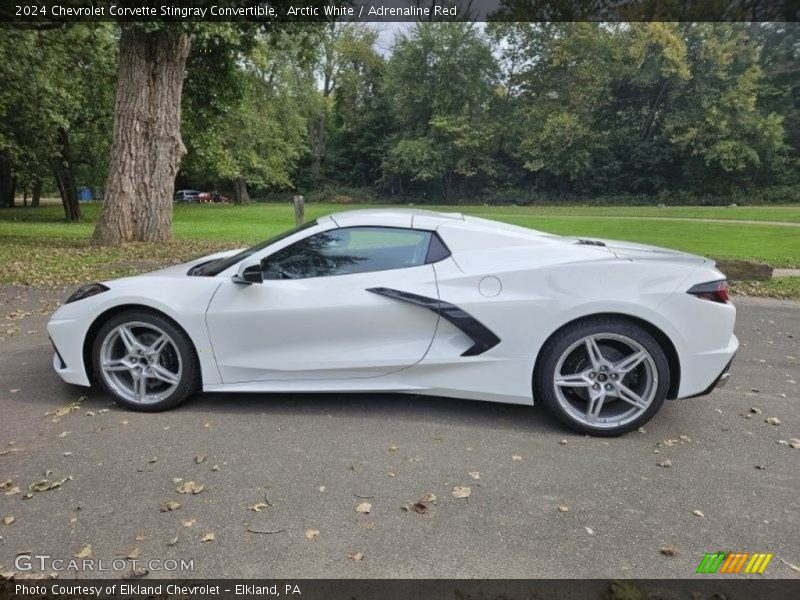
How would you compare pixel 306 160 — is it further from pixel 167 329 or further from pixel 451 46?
pixel 167 329

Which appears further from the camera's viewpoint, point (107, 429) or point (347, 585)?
point (107, 429)

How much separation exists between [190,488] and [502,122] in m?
53.6

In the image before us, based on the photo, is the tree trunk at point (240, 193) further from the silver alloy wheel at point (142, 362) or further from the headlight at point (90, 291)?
the silver alloy wheel at point (142, 362)

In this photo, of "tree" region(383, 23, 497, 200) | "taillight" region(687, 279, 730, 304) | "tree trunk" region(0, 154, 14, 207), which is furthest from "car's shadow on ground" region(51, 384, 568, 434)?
"tree" region(383, 23, 497, 200)

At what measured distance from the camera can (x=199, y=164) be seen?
30953mm

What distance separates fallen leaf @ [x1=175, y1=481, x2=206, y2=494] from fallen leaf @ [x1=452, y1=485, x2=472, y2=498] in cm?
135

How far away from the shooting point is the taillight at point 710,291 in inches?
141

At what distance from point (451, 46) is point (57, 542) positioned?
57.8m

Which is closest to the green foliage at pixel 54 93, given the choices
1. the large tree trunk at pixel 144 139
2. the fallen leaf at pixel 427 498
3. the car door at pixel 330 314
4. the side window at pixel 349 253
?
the large tree trunk at pixel 144 139

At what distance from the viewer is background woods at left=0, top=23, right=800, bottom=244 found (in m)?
38.4

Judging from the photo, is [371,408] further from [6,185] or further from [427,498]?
[6,185]

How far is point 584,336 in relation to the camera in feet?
11.9

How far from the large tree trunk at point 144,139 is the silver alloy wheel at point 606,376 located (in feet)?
38.3

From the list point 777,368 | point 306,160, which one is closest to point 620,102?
point 306,160
